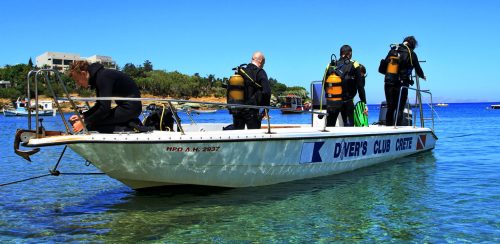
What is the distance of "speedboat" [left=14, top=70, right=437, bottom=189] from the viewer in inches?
244

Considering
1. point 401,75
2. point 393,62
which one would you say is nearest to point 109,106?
point 393,62

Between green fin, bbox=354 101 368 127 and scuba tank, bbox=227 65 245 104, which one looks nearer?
scuba tank, bbox=227 65 245 104

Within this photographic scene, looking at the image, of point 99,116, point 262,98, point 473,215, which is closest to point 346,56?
point 262,98

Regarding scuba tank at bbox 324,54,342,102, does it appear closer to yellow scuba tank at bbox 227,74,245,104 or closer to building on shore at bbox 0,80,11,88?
yellow scuba tank at bbox 227,74,245,104

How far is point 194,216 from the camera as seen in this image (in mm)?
6133

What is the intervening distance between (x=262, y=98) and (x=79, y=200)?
3230 mm

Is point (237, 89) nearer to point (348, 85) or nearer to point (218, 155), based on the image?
point (218, 155)

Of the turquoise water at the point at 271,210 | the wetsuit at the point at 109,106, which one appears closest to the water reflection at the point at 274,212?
the turquoise water at the point at 271,210

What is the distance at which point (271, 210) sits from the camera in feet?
20.9

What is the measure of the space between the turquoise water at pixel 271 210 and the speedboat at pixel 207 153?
0.27 meters

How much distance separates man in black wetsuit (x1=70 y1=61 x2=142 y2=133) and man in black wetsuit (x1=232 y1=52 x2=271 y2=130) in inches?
77.1

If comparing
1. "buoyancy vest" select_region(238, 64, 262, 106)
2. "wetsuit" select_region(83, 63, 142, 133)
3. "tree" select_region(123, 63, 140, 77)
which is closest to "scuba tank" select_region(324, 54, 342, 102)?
"buoyancy vest" select_region(238, 64, 262, 106)

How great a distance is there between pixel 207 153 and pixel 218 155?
0.59 feet

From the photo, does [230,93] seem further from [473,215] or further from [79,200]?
[473,215]
